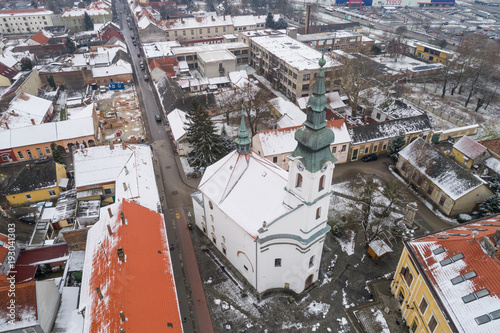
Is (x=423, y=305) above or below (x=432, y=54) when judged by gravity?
above

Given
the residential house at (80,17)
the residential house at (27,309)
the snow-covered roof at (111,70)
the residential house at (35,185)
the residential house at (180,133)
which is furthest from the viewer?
the residential house at (80,17)

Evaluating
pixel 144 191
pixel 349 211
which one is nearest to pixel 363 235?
pixel 349 211

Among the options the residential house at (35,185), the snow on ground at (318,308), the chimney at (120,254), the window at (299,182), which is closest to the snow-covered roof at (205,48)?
the residential house at (35,185)

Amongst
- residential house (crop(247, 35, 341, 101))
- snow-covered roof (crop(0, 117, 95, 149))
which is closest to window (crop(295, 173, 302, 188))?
snow-covered roof (crop(0, 117, 95, 149))

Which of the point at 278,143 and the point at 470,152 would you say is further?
the point at 470,152

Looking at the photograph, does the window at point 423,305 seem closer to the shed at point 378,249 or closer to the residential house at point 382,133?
the shed at point 378,249

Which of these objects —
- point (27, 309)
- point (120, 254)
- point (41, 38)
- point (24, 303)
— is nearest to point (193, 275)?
point (120, 254)

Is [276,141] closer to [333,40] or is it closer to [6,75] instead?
[333,40]

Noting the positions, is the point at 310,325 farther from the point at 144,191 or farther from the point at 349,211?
the point at 144,191
